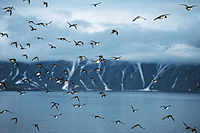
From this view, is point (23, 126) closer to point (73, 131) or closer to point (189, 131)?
point (73, 131)

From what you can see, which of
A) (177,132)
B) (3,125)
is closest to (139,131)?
(177,132)

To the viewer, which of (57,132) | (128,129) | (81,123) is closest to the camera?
(57,132)

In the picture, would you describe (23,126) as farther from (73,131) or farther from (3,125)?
(73,131)

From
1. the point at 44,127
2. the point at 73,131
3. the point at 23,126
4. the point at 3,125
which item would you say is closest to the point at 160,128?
the point at 73,131

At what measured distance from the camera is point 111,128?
287 ft

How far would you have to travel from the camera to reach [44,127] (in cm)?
8575

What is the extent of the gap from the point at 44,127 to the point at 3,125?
11625 millimetres

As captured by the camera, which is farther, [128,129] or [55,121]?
[55,121]

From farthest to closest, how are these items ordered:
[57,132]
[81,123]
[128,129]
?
[81,123], [128,129], [57,132]

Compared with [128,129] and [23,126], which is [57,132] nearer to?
[23,126]

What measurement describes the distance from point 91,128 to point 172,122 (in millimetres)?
30093

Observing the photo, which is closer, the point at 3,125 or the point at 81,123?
the point at 3,125

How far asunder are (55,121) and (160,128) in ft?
110

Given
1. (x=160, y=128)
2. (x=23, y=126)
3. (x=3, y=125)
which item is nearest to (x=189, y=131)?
(x=160, y=128)
